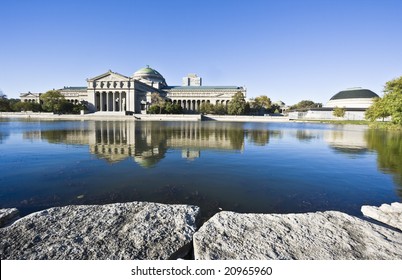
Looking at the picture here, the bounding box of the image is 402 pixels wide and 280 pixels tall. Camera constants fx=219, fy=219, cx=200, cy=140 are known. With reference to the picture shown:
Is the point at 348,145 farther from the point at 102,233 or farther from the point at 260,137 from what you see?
the point at 102,233

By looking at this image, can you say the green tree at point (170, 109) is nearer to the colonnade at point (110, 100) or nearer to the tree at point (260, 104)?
the colonnade at point (110, 100)

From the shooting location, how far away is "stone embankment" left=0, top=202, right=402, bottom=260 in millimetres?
3609

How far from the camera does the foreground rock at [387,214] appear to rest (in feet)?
17.2

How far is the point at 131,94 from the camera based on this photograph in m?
96.1

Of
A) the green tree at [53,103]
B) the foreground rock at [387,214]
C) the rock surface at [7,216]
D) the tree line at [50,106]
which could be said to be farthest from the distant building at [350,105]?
the rock surface at [7,216]

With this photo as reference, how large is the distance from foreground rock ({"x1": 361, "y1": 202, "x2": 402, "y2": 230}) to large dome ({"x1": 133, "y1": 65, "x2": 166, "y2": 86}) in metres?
126

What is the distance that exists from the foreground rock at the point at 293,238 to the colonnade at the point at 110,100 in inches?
4071

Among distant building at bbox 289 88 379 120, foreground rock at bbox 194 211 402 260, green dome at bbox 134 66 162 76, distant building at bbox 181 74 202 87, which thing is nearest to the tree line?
green dome at bbox 134 66 162 76

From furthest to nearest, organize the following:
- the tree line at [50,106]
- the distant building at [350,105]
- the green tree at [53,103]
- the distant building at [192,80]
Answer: the distant building at [192,80] < the distant building at [350,105] < the tree line at [50,106] < the green tree at [53,103]

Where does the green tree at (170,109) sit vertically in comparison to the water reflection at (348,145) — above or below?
above

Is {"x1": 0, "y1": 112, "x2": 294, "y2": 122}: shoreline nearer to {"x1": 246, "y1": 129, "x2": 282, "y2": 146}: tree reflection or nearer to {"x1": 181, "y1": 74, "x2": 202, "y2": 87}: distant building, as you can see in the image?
{"x1": 246, "y1": 129, "x2": 282, "y2": 146}: tree reflection

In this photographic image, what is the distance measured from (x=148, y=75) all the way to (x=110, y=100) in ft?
104

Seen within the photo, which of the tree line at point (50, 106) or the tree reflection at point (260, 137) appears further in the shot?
the tree line at point (50, 106)

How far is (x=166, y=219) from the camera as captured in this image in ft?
15.6
